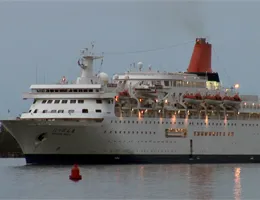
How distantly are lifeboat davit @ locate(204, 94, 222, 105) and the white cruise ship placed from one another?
0.27ft

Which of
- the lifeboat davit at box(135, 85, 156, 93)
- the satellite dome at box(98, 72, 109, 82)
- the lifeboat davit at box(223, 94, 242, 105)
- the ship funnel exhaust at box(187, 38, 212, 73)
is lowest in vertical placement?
the lifeboat davit at box(223, 94, 242, 105)

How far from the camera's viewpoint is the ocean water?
54.2 m

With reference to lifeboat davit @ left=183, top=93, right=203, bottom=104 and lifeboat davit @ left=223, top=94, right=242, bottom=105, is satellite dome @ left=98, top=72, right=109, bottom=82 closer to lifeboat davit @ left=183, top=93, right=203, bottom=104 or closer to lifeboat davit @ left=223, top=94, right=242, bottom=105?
lifeboat davit @ left=183, top=93, right=203, bottom=104

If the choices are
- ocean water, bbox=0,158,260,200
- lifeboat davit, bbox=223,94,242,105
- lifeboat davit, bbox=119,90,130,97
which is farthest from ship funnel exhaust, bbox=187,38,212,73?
ocean water, bbox=0,158,260,200

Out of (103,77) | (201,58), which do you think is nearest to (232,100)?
(201,58)

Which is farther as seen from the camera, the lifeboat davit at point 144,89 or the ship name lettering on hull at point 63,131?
the lifeboat davit at point 144,89

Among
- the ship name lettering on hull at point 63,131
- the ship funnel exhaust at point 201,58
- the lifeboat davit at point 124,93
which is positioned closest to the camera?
the ship name lettering on hull at point 63,131

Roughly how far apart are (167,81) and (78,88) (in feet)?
28.7

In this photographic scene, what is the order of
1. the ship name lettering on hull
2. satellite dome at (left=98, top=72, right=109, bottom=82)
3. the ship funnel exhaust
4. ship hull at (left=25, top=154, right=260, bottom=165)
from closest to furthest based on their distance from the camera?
the ship name lettering on hull → ship hull at (left=25, top=154, right=260, bottom=165) → satellite dome at (left=98, top=72, right=109, bottom=82) → the ship funnel exhaust

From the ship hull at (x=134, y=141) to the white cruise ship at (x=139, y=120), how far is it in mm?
74

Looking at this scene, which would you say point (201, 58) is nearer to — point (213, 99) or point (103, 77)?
point (213, 99)

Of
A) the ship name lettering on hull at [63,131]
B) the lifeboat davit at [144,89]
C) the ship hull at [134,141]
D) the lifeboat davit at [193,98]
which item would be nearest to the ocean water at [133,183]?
the ship hull at [134,141]

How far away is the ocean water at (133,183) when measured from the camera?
5416cm

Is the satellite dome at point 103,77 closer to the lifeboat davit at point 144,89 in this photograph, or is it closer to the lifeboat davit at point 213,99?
the lifeboat davit at point 144,89
